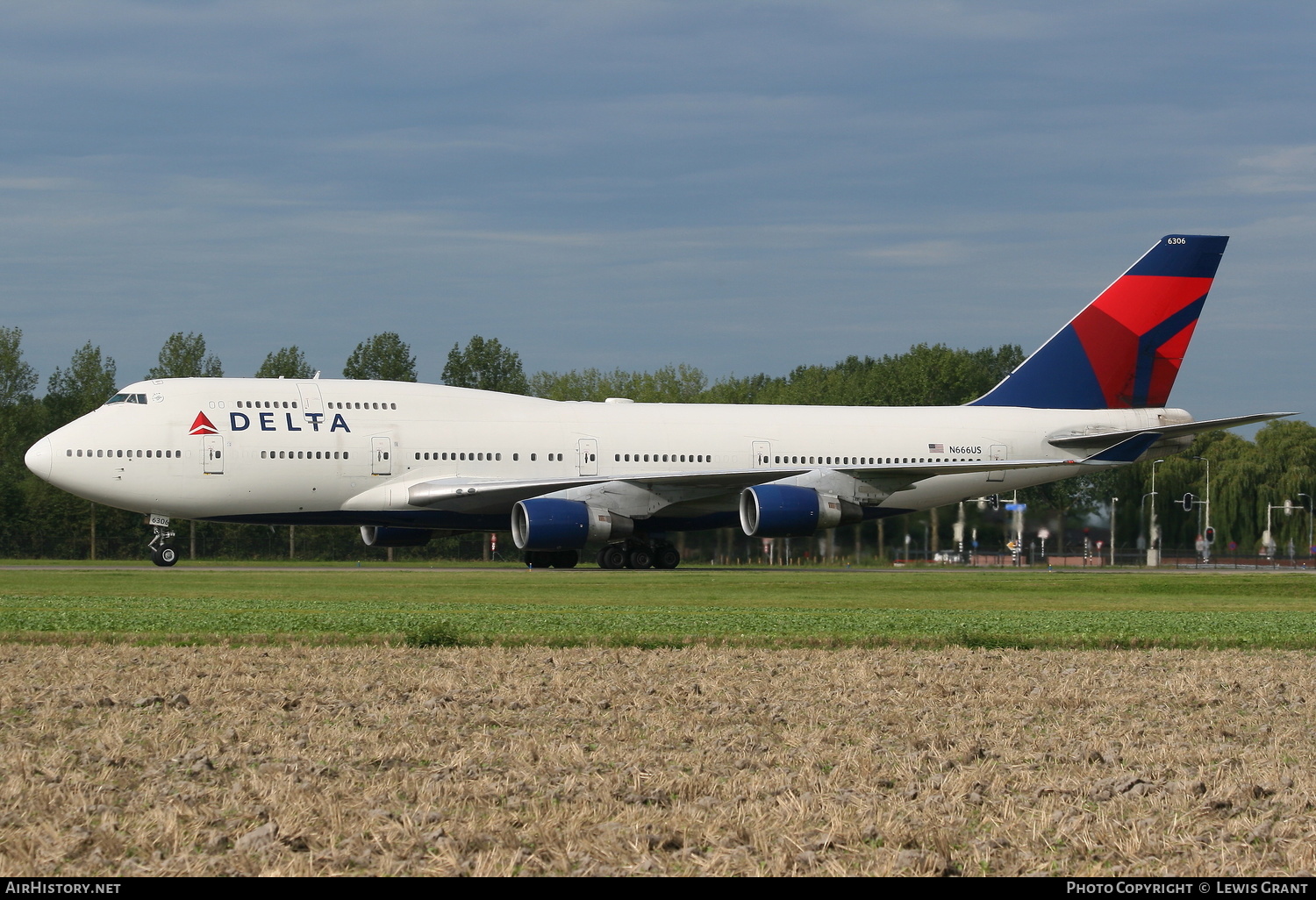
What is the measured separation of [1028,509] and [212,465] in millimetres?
20448

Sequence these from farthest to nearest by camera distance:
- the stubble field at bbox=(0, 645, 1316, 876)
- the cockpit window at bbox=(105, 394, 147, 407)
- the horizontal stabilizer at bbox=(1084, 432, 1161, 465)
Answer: the horizontal stabilizer at bbox=(1084, 432, 1161, 465) < the cockpit window at bbox=(105, 394, 147, 407) < the stubble field at bbox=(0, 645, 1316, 876)

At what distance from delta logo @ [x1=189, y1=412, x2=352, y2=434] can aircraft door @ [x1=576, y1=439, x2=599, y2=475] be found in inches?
211

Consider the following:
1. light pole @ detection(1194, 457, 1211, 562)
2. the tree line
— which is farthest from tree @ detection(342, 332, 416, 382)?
light pole @ detection(1194, 457, 1211, 562)

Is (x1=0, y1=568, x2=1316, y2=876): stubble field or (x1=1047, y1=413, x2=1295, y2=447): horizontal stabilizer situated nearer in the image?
(x1=0, y1=568, x2=1316, y2=876): stubble field

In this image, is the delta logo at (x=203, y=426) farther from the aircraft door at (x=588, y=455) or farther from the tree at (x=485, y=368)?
the tree at (x=485, y=368)

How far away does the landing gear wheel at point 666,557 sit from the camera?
3469 cm

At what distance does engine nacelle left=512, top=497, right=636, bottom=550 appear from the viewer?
1222 inches

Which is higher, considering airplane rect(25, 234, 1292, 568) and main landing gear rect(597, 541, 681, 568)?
airplane rect(25, 234, 1292, 568)

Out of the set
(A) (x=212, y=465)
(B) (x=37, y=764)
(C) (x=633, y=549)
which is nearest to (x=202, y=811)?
(B) (x=37, y=764)

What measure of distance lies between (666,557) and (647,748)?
90.1 ft

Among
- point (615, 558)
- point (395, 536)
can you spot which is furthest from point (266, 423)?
point (615, 558)

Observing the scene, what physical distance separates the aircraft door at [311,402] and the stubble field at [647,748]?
16640 millimetres

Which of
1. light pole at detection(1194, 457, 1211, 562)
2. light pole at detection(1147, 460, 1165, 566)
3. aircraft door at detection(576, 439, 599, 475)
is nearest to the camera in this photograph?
aircraft door at detection(576, 439, 599, 475)

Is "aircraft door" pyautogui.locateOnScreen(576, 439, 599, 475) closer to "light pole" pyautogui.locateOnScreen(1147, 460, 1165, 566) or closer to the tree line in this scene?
the tree line
